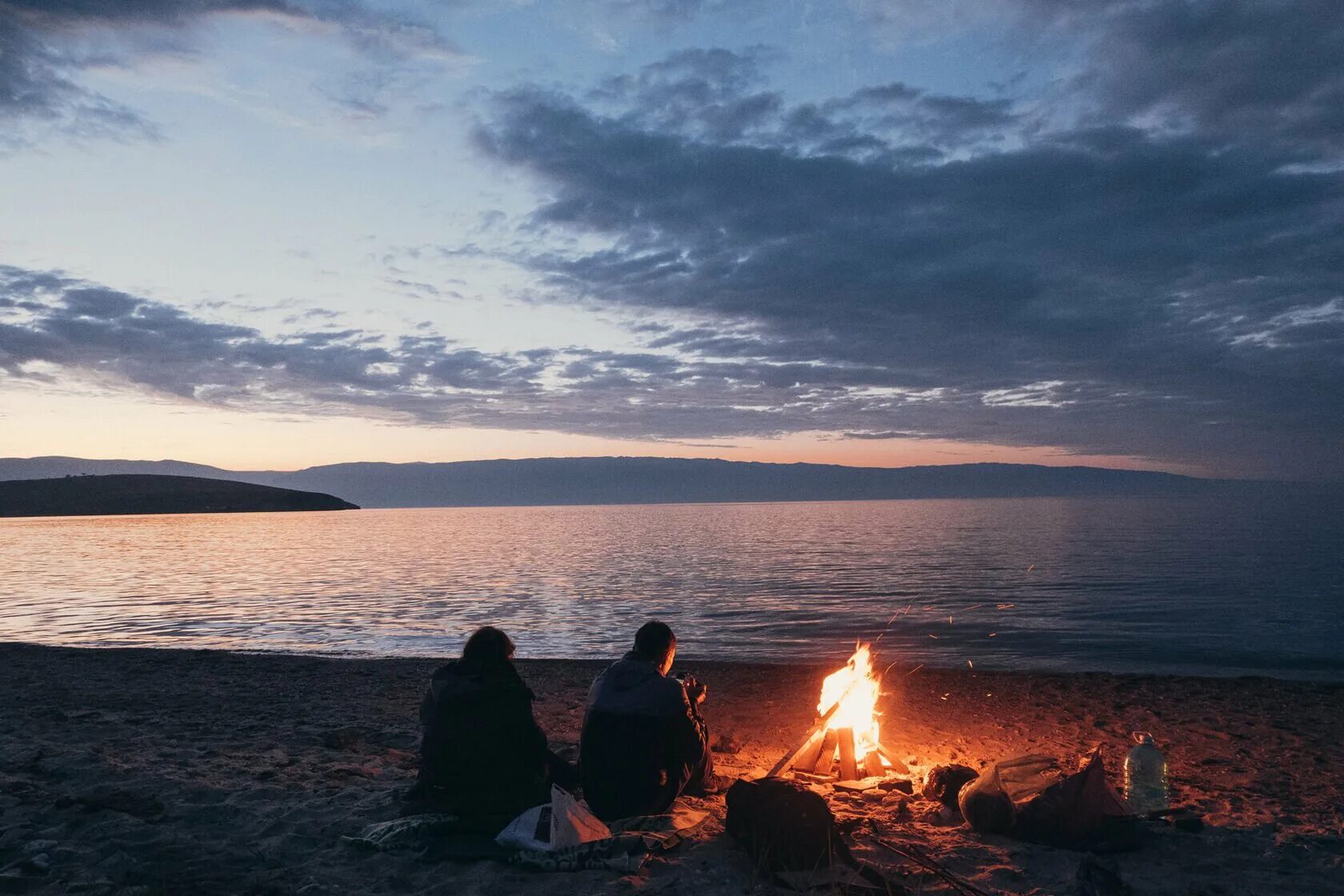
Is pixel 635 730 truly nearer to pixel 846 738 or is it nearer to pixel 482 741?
pixel 482 741

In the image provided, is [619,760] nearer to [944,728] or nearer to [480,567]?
[944,728]

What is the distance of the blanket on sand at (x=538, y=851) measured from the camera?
239 inches

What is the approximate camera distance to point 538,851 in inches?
241

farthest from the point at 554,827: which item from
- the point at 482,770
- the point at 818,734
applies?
the point at 818,734

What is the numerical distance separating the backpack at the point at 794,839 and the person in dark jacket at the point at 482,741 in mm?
1847

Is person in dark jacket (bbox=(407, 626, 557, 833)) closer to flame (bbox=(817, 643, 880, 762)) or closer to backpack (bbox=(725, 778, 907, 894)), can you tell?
backpack (bbox=(725, 778, 907, 894))

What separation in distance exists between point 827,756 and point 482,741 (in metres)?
4.39

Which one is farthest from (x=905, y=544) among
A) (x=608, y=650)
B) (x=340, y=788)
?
(x=340, y=788)

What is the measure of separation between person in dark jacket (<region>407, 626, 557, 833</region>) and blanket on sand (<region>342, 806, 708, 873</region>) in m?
0.21

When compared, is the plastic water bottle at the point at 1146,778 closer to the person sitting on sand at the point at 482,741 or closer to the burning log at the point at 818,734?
the burning log at the point at 818,734

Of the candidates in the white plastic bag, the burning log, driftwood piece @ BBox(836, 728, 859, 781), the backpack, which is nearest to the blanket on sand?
the white plastic bag

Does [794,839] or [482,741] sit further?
[482,741]

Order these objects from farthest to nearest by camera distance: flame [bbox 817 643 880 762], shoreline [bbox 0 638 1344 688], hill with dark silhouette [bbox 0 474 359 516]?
hill with dark silhouette [bbox 0 474 359 516], shoreline [bbox 0 638 1344 688], flame [bbox 817 643 880 762]

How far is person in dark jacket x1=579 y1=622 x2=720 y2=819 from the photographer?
Result: 6852mm
